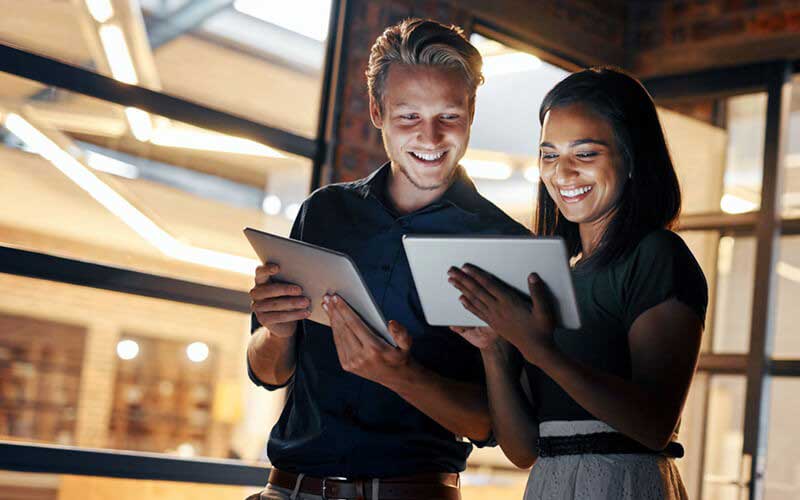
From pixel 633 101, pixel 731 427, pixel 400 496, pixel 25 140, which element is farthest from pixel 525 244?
pixel 731 427

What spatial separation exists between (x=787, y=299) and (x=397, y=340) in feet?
9.17

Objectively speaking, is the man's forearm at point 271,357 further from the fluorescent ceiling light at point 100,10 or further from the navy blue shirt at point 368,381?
the fluorescent ceiling light at point 100,10

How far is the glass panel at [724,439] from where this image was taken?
417 centimetres

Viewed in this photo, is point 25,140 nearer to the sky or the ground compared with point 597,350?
nearer to the sky

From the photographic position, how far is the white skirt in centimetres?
163

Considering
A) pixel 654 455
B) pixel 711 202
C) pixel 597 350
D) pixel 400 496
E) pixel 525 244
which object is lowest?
pixel 400 496

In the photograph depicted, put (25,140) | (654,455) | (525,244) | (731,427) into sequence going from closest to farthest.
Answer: (525,244)
(654,455)
(25,140)
(731,427)

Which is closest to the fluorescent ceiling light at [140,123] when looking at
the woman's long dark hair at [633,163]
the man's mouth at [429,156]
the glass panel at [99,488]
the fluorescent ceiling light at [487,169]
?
the glass panel at [99,488]

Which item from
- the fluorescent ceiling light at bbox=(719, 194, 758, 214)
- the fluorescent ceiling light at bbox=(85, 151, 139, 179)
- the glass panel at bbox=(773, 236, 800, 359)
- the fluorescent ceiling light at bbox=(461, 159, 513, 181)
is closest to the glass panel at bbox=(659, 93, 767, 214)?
the fluorescent ceiling light at bbox=(719, 194, 758, 214)

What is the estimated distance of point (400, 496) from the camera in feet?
6.31

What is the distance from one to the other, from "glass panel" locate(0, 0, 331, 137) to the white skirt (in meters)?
2.16

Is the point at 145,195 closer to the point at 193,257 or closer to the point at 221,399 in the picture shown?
the point at 193,257

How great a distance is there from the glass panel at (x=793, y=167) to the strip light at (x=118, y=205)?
2.13 metres

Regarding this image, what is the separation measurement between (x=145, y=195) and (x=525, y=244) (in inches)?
82.8
